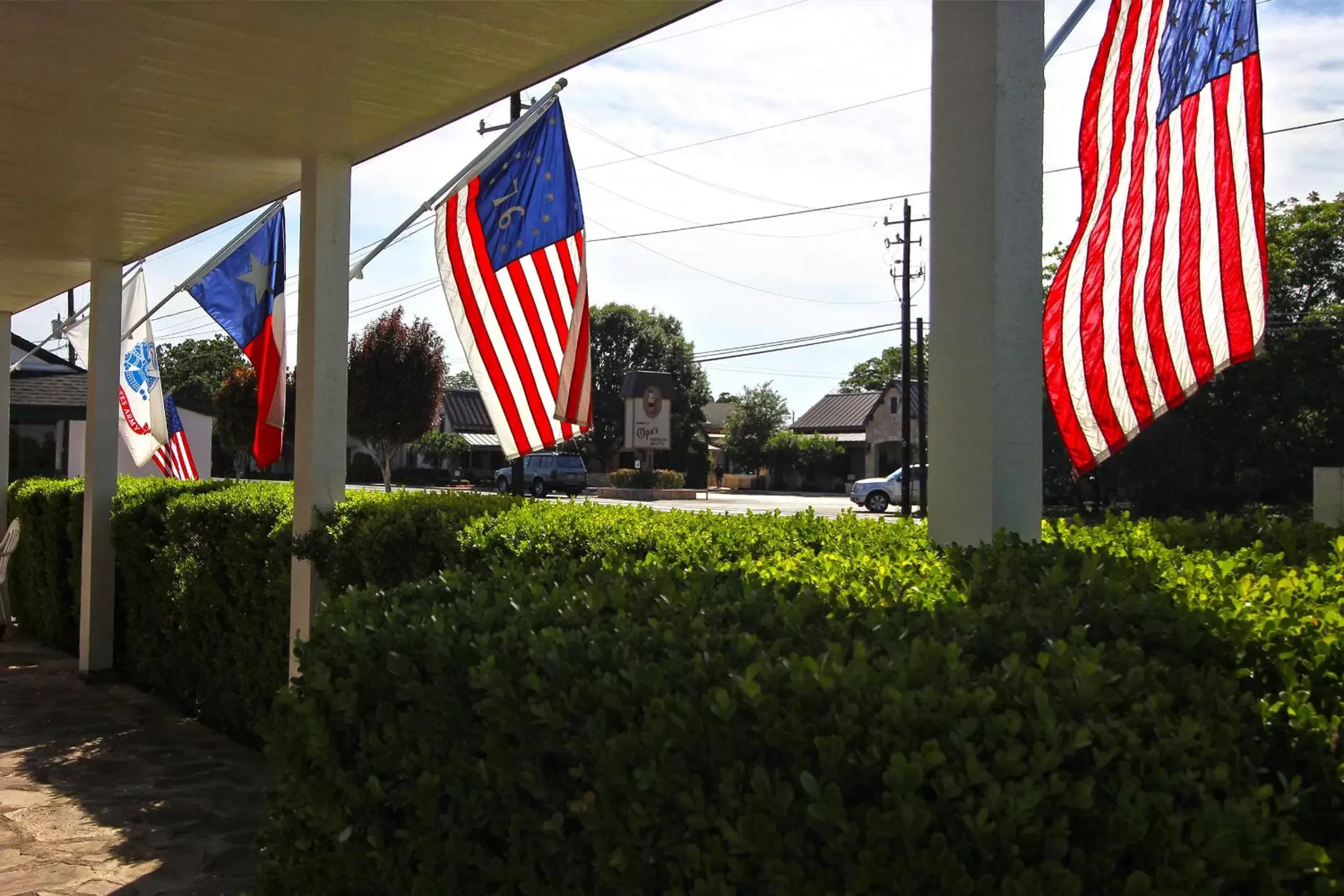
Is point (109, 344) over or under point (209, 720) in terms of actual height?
over

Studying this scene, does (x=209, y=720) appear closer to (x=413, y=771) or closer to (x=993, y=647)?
(x=413, y=771)

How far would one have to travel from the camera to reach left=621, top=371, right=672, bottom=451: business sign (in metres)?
45.2

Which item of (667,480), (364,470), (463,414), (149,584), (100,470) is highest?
(463,414)

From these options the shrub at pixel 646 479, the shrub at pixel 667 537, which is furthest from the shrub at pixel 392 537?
the shrub at pixel 646 479

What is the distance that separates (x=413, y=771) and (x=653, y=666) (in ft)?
2.20

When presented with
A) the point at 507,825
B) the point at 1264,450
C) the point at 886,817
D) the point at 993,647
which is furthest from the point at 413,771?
the point at 1264,450

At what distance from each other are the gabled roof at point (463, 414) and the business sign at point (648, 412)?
2419 centimetres

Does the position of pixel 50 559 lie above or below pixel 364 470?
below

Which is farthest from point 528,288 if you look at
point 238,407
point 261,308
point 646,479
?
point 646,479

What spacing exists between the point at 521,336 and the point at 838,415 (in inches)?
2499

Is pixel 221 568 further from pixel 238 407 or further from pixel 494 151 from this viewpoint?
pixel 238 407

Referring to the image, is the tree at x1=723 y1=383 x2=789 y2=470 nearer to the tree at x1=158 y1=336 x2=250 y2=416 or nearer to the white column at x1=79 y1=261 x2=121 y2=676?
the tree at x1=158 y1=336 x2=250 y2=416

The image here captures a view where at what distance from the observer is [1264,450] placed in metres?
27.0

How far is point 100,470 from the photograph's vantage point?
33.5 feet
